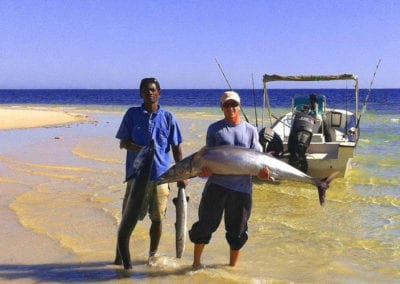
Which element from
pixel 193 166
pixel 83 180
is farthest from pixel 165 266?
pixel 83 180

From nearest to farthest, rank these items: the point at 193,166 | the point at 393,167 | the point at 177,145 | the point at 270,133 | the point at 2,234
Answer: the point at 193,166 < the point at 177,145 < the point at 2,234 < the point at 270,133 < the point at 393,167

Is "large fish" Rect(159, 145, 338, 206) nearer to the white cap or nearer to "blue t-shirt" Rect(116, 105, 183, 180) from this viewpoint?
"blue t-shirt" Rect(116, 105, 183, 180)

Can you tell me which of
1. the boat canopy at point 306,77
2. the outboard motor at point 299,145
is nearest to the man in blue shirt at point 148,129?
the outboard motor at point 299,145

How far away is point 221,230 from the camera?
688 cm

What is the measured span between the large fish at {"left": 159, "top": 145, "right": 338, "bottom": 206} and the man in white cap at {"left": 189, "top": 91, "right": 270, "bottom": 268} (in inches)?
3.4

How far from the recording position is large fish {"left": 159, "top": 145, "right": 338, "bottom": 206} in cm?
464

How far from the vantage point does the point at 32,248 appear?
19.1 ft

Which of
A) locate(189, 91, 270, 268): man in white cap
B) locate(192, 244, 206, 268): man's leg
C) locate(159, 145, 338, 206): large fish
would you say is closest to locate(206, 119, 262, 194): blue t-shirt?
locate(189, 91, 270, 268): man in white cap

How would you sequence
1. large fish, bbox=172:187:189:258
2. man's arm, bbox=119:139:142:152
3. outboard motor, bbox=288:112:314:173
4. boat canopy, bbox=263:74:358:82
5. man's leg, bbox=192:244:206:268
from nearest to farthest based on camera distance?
1. man's arm, bbox=119:139:142:152
2. man's leg, bbox=192:244:206:268
3. large fish, bbox=172:187:189:258
4. outboard motor, bbox=288:112:314:173
5. boat canopy, bbox=263:74:358:82

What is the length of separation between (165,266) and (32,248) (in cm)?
162

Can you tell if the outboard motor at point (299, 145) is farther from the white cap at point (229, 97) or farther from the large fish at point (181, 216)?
the white cap at point (229, 97)

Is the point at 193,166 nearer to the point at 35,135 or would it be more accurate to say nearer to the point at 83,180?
the point at 83,180

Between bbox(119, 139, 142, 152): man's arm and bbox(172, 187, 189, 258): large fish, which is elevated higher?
bbox(119, 139, 142, 152): man's arm

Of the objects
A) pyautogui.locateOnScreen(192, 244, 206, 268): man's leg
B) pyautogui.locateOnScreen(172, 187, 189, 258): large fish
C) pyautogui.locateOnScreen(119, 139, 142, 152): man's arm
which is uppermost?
pyautogui.locateOnScreen(119, 139, 142, 152): man's arm
